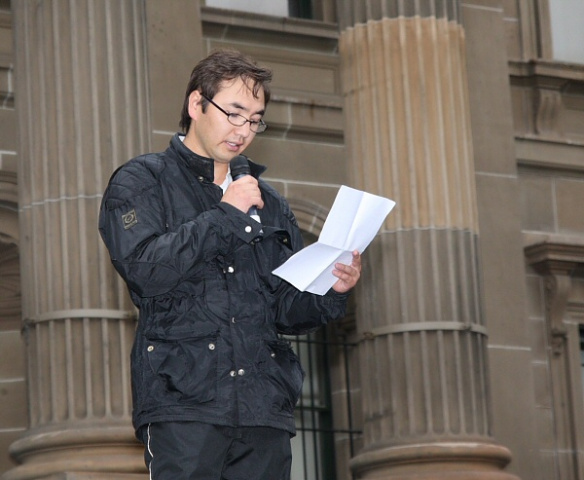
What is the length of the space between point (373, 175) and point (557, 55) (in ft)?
12.6

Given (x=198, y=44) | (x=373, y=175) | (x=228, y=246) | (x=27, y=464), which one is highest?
(x=198, y=44)

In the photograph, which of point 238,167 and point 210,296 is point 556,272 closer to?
point 238,167

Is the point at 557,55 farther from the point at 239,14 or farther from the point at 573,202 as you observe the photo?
the point at 239,14

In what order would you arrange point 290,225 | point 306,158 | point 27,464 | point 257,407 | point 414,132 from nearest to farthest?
1. point 257,407
2. point 290,225
3. point 27,464
4. point 414,132
5. point 306,158

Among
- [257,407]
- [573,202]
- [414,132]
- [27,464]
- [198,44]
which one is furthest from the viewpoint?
[573,202]

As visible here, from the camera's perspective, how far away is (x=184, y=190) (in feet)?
18.2

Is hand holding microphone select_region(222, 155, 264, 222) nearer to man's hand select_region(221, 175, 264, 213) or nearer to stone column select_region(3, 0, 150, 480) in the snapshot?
man's hand select_region(221, 175, 264, 213)

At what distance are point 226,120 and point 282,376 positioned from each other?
2.77 ft

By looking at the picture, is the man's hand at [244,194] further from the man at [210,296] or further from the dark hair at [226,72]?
the dark hair at [226,72]

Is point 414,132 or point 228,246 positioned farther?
point 414,132

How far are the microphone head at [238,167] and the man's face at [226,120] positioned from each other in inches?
3.0

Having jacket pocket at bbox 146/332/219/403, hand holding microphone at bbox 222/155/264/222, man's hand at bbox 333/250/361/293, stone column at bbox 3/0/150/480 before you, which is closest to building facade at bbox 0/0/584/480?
stone column at bbox 3/0/150/480

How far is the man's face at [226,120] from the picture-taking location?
548 centimetres

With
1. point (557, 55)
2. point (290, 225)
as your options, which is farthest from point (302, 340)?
point (290, 225)
